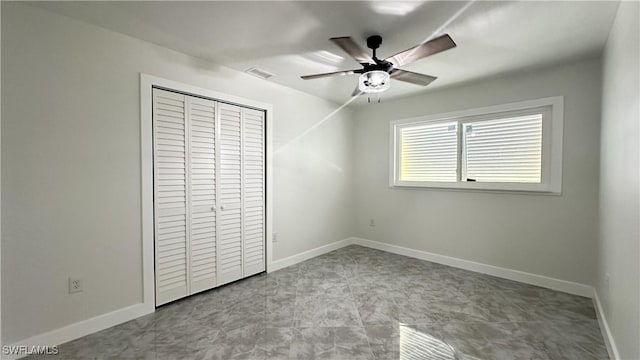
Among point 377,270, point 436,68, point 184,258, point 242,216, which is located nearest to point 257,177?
point 242,216

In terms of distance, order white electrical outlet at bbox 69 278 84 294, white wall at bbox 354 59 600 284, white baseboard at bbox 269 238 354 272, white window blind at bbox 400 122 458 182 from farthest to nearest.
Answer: white window blind at bbox 400 122 458 182 → white baseboard at bbox 269 238 354 272 → white wall at bbox 354 59 600 284 → white electrical outlet at bbox 69 278 84 294

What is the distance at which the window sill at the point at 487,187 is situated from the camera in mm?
3100

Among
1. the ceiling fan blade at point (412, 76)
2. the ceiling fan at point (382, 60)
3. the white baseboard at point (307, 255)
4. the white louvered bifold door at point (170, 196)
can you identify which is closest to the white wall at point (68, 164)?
the white louvered bifold door at point (170, 196)

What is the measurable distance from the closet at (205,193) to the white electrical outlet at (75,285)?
56 cm

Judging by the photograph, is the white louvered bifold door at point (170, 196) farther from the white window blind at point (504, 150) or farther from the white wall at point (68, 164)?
the white window blind at point (504, 150)

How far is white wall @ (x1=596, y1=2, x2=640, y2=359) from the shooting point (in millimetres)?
1476

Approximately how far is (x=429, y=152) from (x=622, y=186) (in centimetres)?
241

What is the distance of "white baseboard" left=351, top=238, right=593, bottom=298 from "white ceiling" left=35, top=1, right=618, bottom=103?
2.37 metres

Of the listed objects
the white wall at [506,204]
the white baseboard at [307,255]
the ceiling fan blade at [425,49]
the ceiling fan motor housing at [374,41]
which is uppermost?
the ceiling fan motor housing at [374,41]

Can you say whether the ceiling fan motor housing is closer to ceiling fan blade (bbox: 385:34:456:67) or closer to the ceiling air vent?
ceiling fan blade (bbox: 385:34:456:67)

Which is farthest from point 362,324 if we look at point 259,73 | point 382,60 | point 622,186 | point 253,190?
point 259,73

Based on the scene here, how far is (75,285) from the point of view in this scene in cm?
218

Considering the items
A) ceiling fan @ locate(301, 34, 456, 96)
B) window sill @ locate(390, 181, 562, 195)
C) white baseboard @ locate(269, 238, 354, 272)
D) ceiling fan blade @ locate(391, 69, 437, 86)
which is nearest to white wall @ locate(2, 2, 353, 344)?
white baseboard @ locate(269, 238, 354, 272)

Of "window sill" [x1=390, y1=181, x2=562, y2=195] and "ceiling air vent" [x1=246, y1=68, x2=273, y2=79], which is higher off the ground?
"ceiling air vent" [x1=246, y1=68, x2=273, y2=79]
